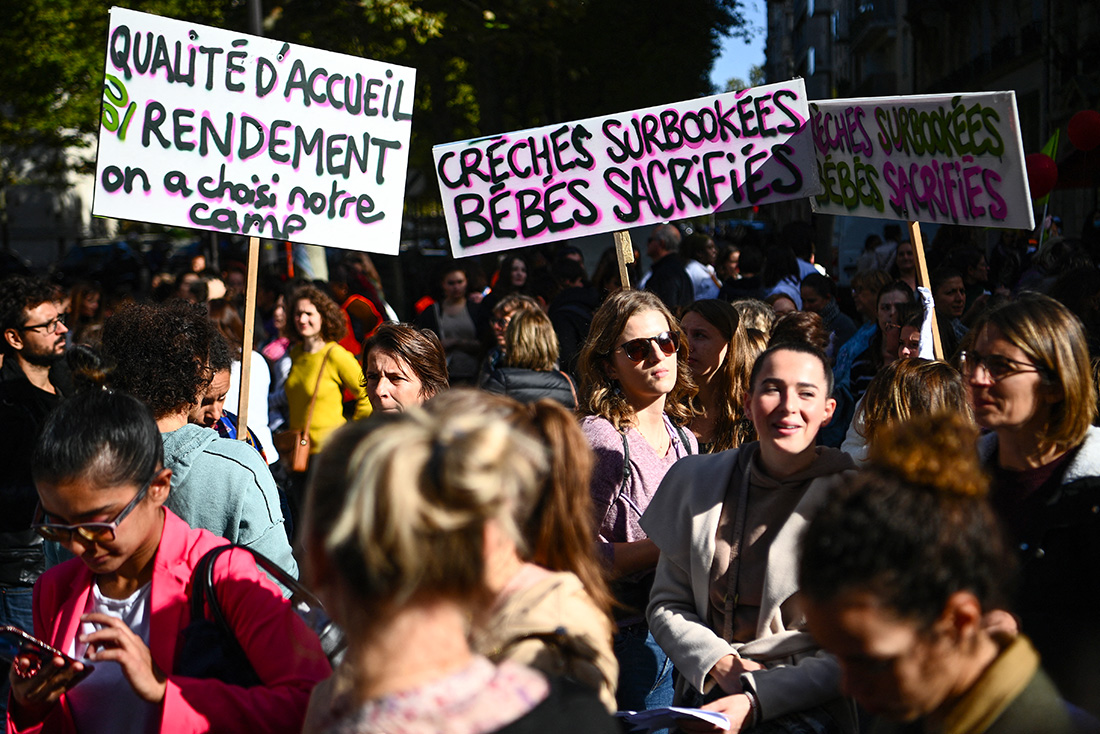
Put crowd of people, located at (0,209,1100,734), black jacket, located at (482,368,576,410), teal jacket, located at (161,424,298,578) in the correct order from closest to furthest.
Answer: crowd of people, located at (0,209,1100,734) < teal jacket, located at (161,424,298,578) < black jacket, located at (482,368,576,410)

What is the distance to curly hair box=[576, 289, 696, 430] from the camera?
362cm

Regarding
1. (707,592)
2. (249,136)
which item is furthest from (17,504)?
(707,592)

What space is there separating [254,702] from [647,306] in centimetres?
207

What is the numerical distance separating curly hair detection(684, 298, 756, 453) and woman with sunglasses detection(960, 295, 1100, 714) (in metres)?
1.48

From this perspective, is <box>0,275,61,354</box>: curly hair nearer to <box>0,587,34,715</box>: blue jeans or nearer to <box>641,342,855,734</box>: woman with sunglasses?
<box>0,587,34,715</box>: blue jeans

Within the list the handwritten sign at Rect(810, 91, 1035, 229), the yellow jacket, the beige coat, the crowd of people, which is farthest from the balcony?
the beige coat


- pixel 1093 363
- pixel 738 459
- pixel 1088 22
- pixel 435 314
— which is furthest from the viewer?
pixel 1088 22

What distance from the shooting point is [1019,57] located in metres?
23.9

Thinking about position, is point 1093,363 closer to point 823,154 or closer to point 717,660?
point 717,660

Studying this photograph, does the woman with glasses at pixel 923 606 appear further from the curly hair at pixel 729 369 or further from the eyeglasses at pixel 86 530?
the curly hair at pixel 729 369

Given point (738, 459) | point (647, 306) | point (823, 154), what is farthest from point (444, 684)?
point (823, 154)

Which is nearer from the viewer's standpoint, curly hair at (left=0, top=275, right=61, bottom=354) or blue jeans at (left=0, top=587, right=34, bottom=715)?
blue jeans at (left=0, top=587, right=34, bottom=715)

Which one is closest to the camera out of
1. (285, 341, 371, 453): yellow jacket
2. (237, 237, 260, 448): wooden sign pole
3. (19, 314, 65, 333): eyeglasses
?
(237, 237, 260, 448): wooden sign pole

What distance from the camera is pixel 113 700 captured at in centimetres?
216
